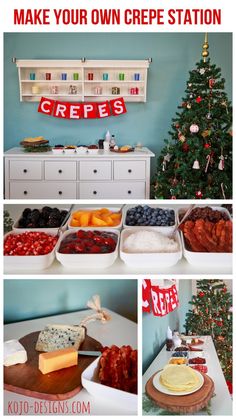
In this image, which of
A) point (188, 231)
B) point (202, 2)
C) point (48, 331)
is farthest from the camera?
point (48, 331)

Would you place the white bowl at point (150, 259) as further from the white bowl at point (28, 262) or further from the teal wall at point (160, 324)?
the teal wall at point (160, 324)

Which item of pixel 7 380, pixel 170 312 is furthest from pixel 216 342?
pixel 7 380

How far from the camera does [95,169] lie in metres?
4.27

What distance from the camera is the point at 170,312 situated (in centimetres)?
230

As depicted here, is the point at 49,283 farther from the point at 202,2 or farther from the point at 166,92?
the point at 166,92

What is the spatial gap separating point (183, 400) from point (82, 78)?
3321 millimetres

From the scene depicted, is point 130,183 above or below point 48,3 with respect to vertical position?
below

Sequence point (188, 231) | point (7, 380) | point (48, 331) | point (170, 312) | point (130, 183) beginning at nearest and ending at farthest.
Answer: point (188, 231)
point (7, 380)
point (48, 331)
point (170, 312)
point (130, 183)

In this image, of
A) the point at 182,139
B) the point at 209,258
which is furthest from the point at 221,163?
the point at 209,258

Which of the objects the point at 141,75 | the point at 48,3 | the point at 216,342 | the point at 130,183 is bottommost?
the point at 216,342

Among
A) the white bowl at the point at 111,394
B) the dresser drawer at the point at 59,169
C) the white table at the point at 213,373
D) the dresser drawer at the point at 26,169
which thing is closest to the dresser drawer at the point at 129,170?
the dresser drawer at the point at 59,169

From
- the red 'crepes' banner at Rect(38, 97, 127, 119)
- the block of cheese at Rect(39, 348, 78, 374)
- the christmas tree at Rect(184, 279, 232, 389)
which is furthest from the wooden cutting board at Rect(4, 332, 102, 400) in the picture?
the red 'crepes' banner at Rect(38, 97, 127, 119)

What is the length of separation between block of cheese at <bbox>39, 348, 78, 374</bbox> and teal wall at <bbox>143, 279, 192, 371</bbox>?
13.2 inches

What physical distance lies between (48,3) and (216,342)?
182cm
